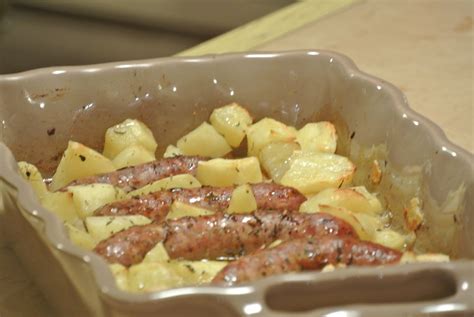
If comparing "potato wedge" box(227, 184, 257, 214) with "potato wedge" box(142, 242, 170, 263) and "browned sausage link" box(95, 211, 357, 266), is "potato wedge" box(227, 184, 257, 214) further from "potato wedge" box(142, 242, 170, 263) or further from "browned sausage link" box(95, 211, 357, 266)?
"potato wedge" box(142, 242, 170, 263)

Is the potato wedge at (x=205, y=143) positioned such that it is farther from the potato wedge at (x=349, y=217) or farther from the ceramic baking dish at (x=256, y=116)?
the potato wedge at (x=349, y=217)

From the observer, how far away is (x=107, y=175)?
1.54 meters

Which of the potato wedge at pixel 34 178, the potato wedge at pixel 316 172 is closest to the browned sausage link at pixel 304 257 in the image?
the potato wedge at pixel 316 172

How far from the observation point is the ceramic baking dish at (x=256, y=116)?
1078mm

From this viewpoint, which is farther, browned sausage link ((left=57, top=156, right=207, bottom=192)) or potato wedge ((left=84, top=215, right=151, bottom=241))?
browned sausage link ((left=57, top=156, right=207, bottom=192))

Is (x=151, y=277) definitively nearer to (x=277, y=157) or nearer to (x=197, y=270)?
(x=197, y=270)

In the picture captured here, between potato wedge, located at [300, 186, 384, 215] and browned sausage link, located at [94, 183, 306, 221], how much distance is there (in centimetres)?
2

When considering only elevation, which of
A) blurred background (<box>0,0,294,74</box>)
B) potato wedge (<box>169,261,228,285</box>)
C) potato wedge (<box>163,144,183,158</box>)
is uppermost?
potato wedge (<box>163,144,183,158</box>)

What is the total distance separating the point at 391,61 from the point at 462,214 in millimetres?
950

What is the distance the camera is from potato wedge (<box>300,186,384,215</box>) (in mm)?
1491

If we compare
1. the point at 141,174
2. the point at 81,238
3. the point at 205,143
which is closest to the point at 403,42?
the point at 205,143

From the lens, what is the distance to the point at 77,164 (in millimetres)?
1597

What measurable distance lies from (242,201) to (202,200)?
6 centimetres

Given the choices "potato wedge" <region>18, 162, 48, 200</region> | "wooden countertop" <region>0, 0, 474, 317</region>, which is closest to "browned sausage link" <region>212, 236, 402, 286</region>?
"potato wedge" <region>18, 162, 48, 200</region>
